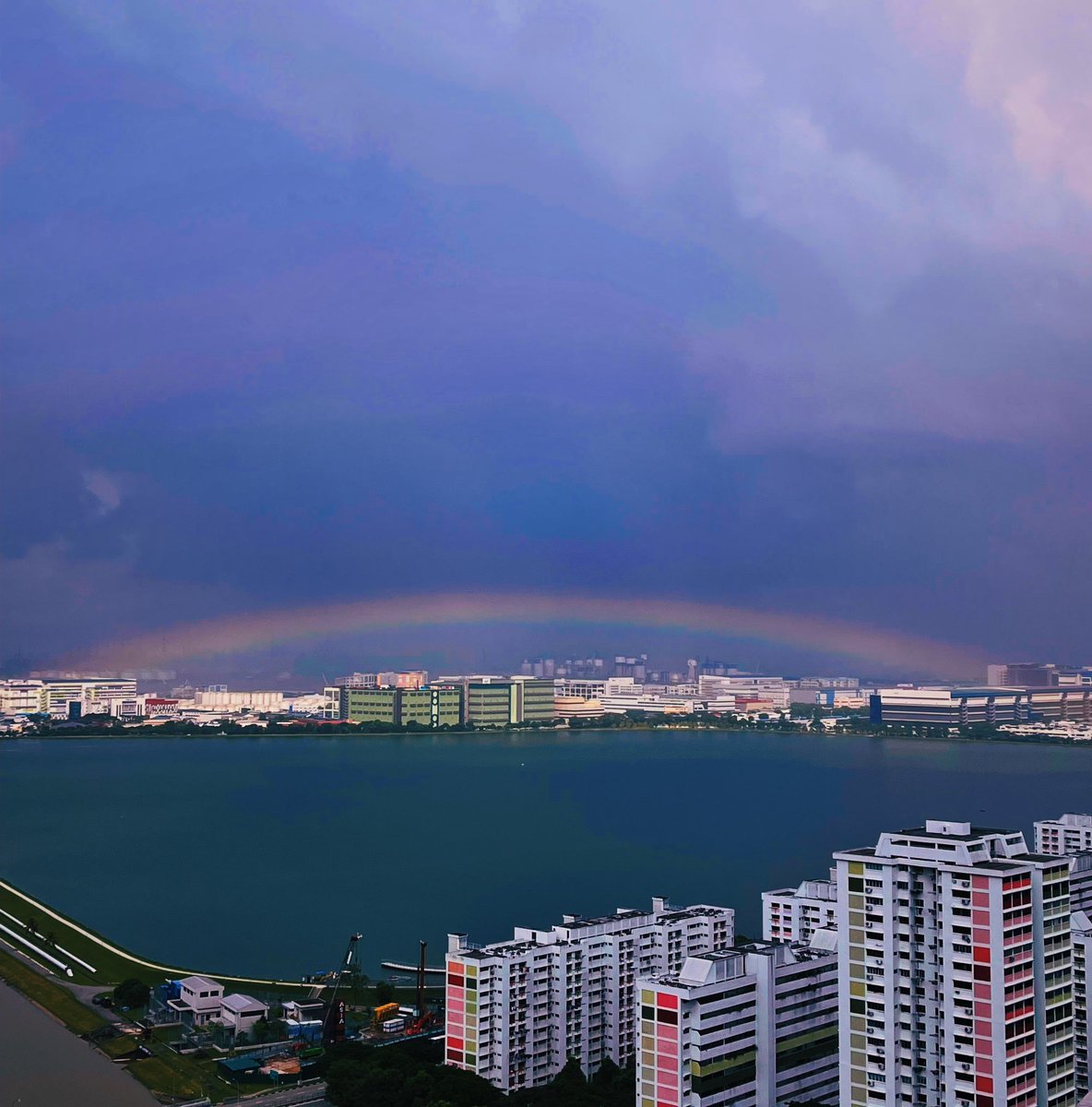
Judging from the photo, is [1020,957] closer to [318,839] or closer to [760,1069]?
[760,1069]

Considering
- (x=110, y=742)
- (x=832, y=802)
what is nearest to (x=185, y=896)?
(x=832, y=802)

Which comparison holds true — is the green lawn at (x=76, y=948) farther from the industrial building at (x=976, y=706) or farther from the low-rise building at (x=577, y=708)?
the low-rise building at (x=577, y=708)

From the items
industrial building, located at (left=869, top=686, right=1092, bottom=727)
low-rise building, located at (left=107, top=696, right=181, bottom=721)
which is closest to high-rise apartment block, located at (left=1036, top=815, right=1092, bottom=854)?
industrial building, located at (left=869, top=686, right=1092, bottom=727)

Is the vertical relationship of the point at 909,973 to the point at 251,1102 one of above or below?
above

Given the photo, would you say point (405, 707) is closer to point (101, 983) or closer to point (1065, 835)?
point (101, 983)

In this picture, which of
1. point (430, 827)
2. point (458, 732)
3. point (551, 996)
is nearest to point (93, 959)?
point (551, 996)

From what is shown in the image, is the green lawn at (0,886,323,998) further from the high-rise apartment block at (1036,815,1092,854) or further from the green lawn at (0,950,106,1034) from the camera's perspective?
the high-rise apartment block at (1036,815,1092,854)
